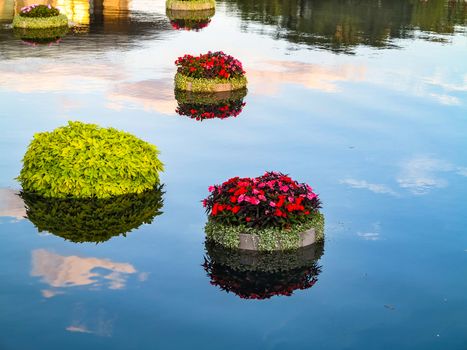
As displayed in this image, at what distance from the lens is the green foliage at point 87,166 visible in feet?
71.9

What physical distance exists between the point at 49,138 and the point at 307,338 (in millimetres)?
10660

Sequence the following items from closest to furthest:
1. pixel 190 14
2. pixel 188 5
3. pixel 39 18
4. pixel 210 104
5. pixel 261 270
→ 1. pixel 261 270
2. pixel 210 104
3. pixel 39 18
4. pixel 190 14
5. pixel 188 5

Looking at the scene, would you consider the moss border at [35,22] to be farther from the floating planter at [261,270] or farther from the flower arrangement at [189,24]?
the floating planter at [261,270]

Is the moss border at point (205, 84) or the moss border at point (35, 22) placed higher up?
the moss border at point (35, 22)

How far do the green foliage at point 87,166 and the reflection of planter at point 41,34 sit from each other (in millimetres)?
25576

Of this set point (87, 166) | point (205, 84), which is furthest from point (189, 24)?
point (87, 166)

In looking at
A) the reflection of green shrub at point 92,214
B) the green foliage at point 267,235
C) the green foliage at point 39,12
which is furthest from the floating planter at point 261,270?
the green foliage at point 39,12

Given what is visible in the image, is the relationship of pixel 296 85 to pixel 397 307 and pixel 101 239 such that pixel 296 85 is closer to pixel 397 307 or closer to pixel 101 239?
pixel 101 239

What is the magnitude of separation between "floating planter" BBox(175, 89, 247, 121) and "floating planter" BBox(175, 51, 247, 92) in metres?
0.28

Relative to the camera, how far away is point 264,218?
19094mm

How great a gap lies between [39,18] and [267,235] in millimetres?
36084

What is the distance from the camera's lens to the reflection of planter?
47.4m

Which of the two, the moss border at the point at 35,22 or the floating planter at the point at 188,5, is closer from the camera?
the moss border at the point at 35,22

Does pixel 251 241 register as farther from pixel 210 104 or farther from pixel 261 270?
pixel 210 104
